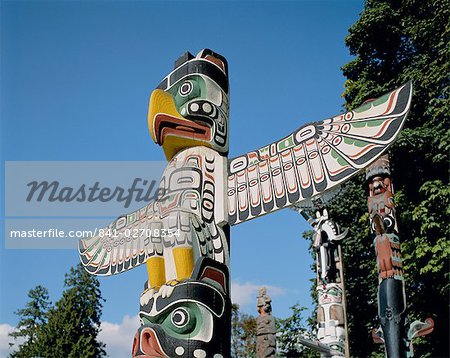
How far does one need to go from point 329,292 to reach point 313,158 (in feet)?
7.94

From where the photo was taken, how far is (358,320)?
37.8ft

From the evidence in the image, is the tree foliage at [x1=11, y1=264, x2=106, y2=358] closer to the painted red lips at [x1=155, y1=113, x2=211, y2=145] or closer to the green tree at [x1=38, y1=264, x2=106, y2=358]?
the green tree at [x1=38, y1=264, x2=106, y2=358]

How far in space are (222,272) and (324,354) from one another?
7.22 feet

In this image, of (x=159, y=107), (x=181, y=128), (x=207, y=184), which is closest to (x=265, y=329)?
(x=207, y=184)

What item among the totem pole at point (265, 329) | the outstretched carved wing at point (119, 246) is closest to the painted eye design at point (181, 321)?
the totem pole at point (265, 329)

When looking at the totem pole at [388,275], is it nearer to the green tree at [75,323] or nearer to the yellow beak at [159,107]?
the yellow beak at [159,107]

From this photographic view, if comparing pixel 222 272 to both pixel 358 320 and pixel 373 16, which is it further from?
pixel 373 16

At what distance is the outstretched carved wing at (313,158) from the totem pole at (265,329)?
101cm

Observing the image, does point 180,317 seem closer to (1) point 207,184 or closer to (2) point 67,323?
(1) point 207,184

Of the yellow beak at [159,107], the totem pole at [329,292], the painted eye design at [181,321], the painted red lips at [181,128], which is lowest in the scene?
the painted eye design at [181,321]

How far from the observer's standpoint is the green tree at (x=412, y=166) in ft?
32.9

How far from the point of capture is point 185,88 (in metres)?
6.68

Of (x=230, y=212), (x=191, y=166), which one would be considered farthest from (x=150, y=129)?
(x=230, y=212)

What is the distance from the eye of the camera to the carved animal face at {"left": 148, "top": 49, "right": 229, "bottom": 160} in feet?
21.1
